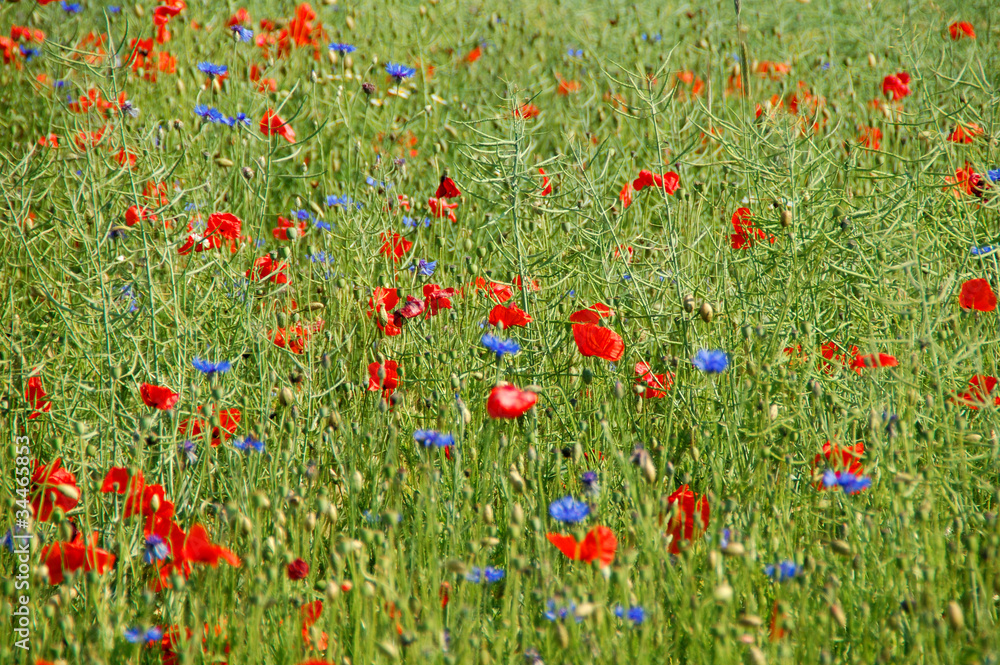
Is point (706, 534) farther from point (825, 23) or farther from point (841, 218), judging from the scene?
point (825, 23)

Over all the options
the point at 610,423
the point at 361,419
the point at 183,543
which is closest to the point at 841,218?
the point at 610,423

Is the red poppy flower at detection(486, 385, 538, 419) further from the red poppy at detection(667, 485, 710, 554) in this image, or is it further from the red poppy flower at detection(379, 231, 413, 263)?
the red poppy flower at detection(379, 231, 413, 263)

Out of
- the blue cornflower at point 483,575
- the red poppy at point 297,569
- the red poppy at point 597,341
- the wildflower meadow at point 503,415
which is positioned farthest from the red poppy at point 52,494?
the red poppy at point 597,341

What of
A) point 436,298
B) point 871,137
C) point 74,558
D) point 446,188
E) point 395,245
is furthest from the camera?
point 871,137

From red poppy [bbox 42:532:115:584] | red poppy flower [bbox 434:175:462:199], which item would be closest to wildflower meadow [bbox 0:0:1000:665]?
red poppy [bbox 42:532:115:584]

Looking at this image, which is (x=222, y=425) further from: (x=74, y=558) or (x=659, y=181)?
(x=659, y=181)

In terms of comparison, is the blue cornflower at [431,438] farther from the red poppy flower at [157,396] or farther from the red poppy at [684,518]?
the red poppy flower at [157,396]

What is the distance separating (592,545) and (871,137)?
7.72ft

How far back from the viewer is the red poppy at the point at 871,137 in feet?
9.39

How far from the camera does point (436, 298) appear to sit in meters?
2.02

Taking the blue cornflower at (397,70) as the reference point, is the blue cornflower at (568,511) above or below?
below

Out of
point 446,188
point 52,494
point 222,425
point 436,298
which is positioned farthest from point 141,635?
point 446,188

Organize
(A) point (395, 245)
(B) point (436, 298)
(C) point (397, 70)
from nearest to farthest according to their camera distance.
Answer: (B) point (436, 298) < (A) point (395, 245) < (C) point (397, 70)

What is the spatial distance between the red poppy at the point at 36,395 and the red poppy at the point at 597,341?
3.85ft
